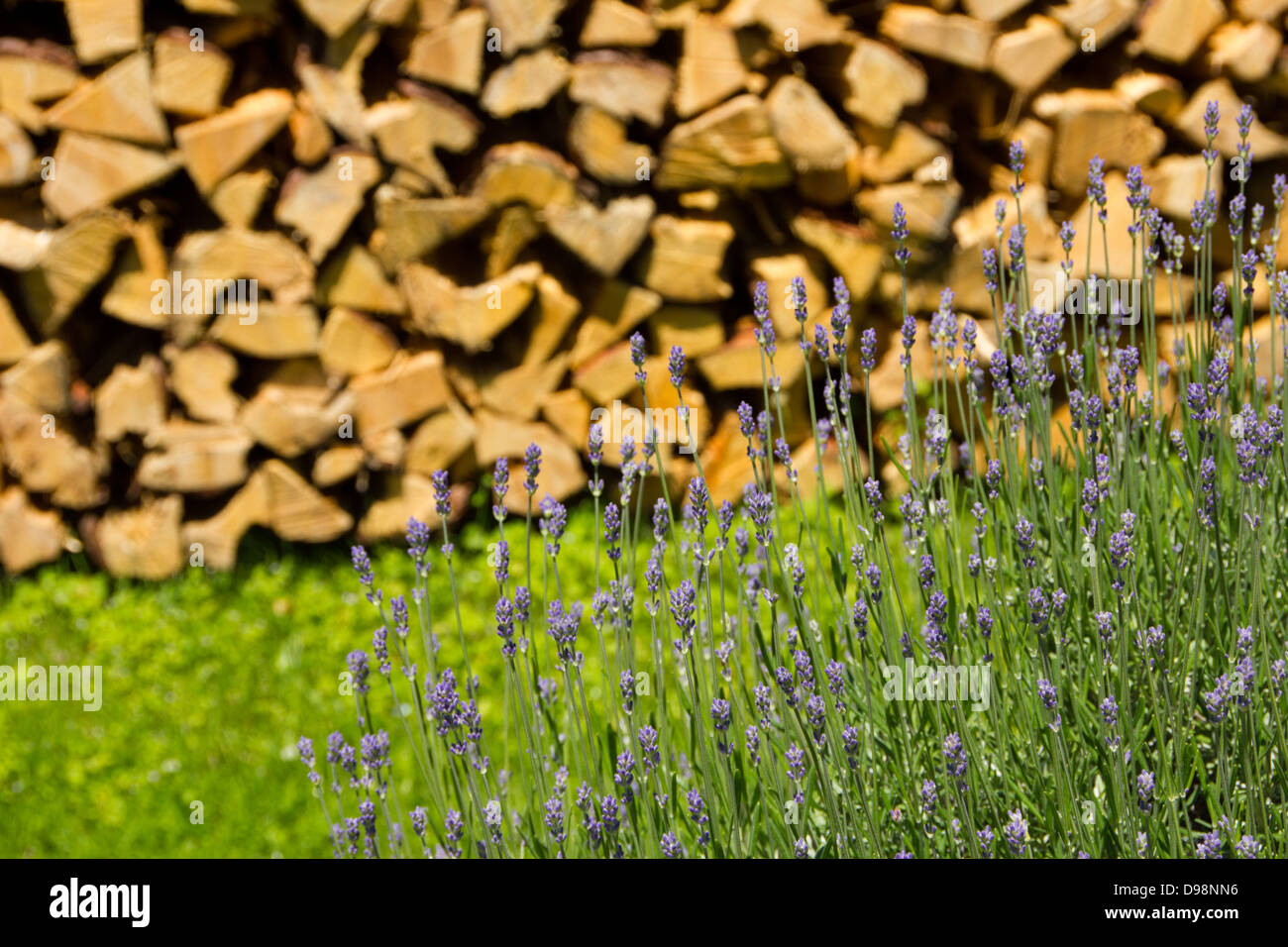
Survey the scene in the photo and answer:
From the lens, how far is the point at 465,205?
321cm

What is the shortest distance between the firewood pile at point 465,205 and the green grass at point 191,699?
144 mm

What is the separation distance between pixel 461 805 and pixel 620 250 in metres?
2.18

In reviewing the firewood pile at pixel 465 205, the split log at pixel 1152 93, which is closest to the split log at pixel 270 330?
the firewood pile at pixel 465 205

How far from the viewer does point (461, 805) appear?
1.40 meters

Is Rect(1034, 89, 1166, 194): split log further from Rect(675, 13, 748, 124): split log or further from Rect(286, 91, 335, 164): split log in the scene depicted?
Rect(286, 91, 335, 164): split log

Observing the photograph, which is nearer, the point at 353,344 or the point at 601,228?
the point at 601,228

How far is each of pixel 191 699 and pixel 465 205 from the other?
62.4 inches

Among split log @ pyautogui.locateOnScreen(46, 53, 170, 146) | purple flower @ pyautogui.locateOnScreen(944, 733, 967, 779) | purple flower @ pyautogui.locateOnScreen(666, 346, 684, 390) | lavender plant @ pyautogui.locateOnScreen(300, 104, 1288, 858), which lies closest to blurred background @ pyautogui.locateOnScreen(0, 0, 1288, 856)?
split log @ pyautogui.locateOnScreen(46, 53, 170, 146)

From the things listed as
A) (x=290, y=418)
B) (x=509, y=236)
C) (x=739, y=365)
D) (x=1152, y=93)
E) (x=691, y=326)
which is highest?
(x=1152, y=93)

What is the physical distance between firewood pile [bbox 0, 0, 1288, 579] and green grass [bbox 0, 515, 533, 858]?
0.47 ft

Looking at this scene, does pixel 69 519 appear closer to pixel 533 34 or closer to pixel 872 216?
pixel 533 34

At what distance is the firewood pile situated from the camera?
3197mm

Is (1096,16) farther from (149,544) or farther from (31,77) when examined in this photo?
(149,544)

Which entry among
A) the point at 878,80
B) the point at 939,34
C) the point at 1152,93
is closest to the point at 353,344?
the point at 878,80
